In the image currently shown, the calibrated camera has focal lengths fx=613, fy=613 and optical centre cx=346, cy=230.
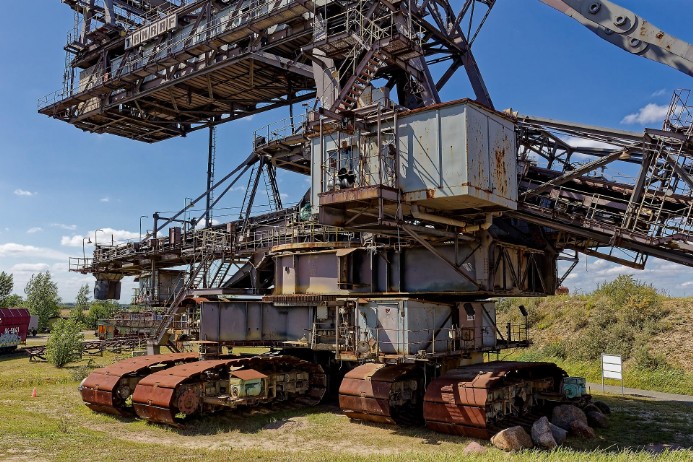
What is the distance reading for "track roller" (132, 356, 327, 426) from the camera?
1455 centimetres

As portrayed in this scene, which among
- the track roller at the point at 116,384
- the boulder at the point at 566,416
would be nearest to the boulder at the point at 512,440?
the boulder at the point at 566,416

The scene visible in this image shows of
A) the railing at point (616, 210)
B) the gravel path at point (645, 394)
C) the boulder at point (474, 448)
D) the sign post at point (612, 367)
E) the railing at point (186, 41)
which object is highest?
the railing at point (186, 41)

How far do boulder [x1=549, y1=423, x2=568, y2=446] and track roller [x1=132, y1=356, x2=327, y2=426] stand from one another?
21.1 ft

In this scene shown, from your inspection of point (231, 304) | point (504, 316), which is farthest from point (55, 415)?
point (504, 316)

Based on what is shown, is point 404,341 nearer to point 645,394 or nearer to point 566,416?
point 566,416

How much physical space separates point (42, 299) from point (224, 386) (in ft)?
173

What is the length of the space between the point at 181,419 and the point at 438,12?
1478cm

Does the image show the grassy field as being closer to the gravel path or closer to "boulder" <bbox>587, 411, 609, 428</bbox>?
"boulder" <bbox>587, 411, 609, 428</bbox>

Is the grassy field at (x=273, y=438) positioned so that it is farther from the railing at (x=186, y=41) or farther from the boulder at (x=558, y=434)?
the railing at (x=186, y=41)

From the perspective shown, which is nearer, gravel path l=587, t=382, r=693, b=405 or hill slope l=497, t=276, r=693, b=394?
gravel path l=587, t=382, r=693, b=405

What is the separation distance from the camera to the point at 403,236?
49.5ft

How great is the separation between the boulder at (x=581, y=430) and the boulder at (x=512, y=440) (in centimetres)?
182

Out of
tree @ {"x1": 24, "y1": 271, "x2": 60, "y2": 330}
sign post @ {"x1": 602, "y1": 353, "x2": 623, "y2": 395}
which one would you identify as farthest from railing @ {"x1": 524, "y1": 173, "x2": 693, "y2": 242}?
tree @ {"x1": 24, "y1": 271, "x2": 60, "y2": 330}

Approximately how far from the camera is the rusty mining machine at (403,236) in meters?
13.1
